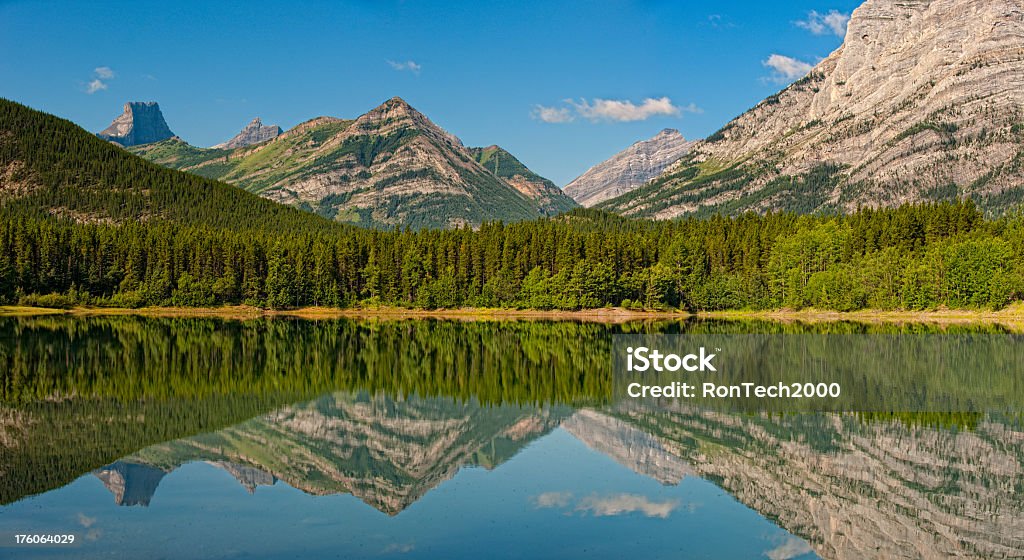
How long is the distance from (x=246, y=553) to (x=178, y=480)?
8616 mm

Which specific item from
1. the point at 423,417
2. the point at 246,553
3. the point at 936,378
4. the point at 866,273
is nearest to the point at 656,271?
the point at 866,273

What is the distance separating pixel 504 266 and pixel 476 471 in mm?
129204

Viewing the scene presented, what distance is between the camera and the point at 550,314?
483 ft

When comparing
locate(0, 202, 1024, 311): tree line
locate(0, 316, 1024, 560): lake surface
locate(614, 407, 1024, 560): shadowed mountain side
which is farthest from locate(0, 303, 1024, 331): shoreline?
locate(614, 407, 1024, 560): shadowed mountain side

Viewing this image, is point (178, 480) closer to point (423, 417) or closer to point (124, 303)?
point (423, 417)

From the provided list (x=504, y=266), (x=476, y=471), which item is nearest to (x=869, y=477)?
(x=476, y=471)

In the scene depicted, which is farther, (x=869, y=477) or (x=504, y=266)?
(x=504, y=266)

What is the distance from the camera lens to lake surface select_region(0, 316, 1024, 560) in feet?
67.8

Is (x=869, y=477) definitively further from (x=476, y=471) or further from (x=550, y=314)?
(x=550, y=314)

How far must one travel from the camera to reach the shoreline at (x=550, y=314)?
125125 millimetres

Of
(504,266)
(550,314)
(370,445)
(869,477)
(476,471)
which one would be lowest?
(476,471)

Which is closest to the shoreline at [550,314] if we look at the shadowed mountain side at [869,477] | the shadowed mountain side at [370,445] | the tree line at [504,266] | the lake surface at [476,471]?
the tree line at [504,266]

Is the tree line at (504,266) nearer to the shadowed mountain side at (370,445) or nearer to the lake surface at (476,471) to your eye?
the lake surface at (476,471)

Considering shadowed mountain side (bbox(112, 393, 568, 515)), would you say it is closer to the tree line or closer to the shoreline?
the shoreline
